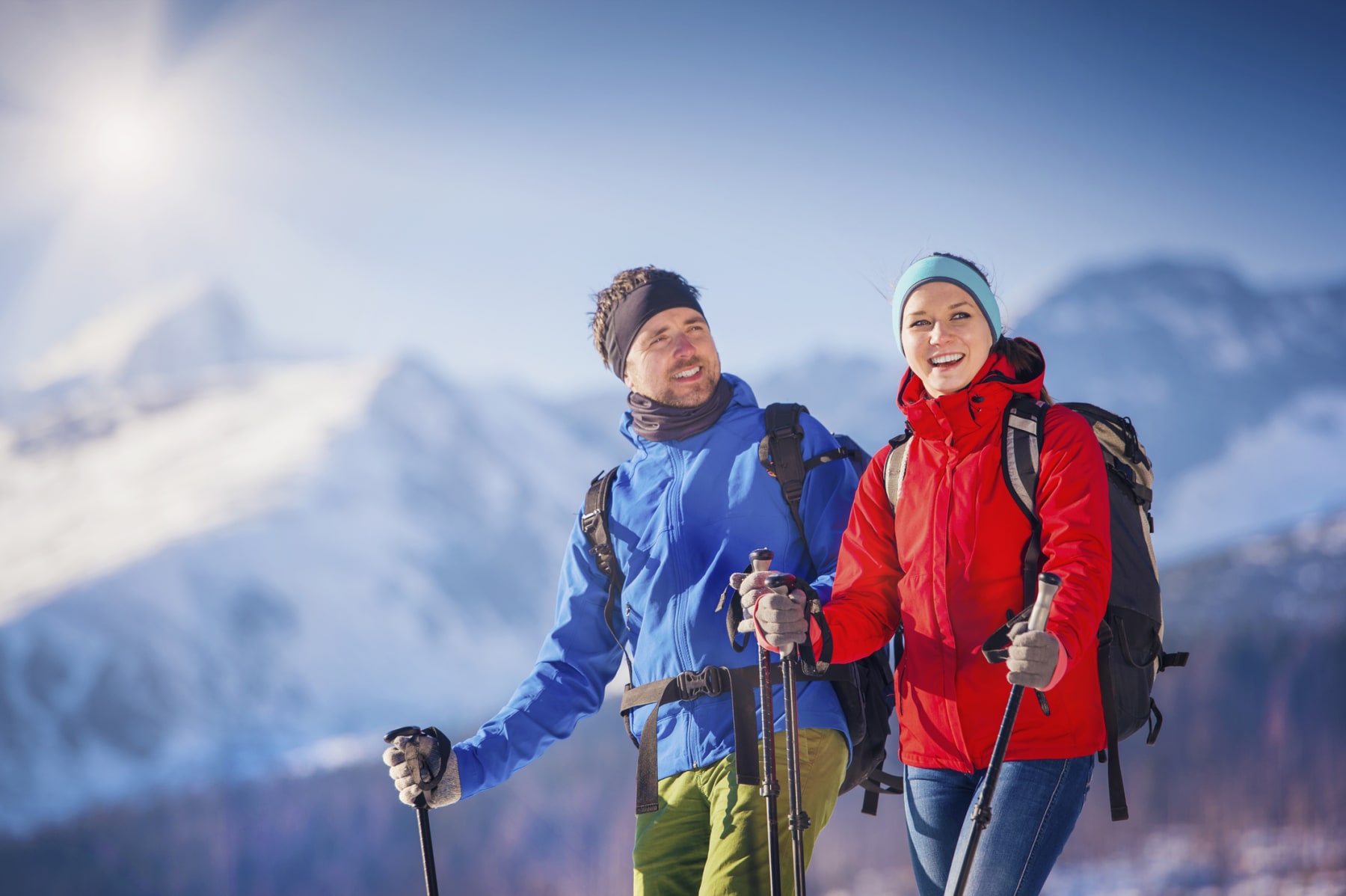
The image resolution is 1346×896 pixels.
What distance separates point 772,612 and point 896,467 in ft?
1.68

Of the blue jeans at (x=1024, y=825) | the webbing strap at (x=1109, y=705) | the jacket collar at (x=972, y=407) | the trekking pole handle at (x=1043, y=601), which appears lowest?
the blue jeans at (x=1024, y=825)

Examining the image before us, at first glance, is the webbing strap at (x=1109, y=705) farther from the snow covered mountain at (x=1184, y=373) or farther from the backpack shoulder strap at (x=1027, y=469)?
the snow covered mountain at (x=1184, y=373)

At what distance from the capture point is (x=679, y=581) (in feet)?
9.52

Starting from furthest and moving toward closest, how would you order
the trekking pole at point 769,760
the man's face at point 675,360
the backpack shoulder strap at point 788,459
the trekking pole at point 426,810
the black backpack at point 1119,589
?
the man's face at point 675,360, the backpack shoulder strap at point 788,459, the trekking pole at point 426,810, the trekking pole at point 769,760, the black backpack at point 1119,589

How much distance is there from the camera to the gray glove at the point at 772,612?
94.3 inches

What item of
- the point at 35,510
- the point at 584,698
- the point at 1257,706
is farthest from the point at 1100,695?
the point at 35,510

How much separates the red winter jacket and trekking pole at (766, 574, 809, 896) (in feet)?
0.41

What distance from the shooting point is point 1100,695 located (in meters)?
2.33

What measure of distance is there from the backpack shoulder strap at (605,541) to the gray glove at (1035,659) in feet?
4.38

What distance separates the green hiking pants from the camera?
8.36ft

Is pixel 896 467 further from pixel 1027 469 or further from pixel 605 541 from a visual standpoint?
pixel 605 541

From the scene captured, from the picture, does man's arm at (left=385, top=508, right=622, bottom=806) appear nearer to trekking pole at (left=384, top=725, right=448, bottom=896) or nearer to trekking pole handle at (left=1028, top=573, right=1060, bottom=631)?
trekking pole at (left=384, top=725, right=448, bottom=896)

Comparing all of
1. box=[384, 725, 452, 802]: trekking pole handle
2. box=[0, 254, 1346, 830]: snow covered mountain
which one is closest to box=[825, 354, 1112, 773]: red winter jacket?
box=[384, 725, 452, 802]: trekking pole handle

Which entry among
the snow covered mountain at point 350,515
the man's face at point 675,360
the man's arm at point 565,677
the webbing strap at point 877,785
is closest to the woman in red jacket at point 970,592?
the webbing strap at point 877,785
